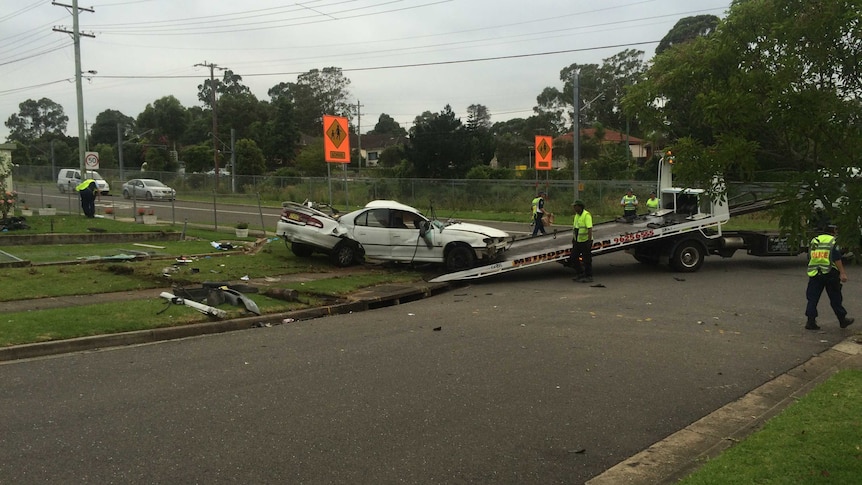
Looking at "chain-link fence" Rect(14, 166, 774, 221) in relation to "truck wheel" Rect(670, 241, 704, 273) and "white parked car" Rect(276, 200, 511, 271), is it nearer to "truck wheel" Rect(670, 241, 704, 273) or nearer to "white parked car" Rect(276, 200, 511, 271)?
"white parked car" Rect(276, 200, 511, 271)

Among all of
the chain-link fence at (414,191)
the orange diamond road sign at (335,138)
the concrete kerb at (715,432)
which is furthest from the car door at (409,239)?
the chain-link fence at (414,191)

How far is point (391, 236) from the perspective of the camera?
49.9ft

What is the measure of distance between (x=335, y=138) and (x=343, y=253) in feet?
12.0

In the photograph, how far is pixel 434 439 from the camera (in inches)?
206

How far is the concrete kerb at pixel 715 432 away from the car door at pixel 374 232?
371 inches

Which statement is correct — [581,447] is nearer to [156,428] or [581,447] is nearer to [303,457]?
[303,457]

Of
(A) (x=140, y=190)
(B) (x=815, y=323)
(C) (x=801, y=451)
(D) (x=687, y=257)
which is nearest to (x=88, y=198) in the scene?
(A) (x=140, y=190)

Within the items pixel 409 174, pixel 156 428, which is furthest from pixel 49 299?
pixel 409 174

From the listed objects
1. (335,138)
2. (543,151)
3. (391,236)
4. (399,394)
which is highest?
(543,151)

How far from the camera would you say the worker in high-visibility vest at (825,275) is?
30.9ft

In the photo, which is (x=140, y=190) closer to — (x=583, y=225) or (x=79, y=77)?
(x=79, y=77)

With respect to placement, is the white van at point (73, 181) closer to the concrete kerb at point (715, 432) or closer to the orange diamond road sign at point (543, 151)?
the orange diamond road sign at point (543, 151)

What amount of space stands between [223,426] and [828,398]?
5.46 m

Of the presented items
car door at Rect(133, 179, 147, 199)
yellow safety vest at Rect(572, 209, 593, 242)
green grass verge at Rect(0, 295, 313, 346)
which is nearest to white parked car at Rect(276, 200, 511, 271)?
yellow safety vest at Rect(572, 209, 593, 242)
